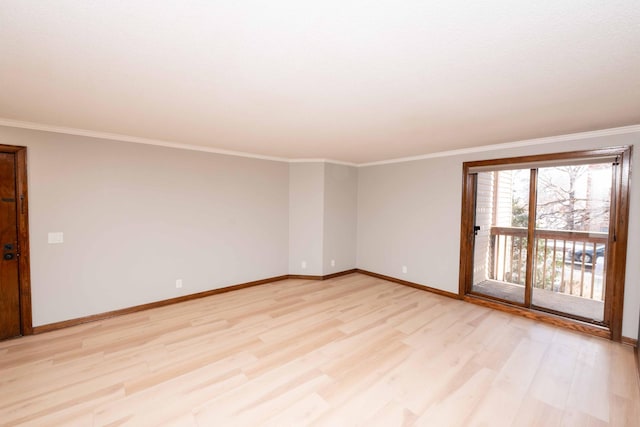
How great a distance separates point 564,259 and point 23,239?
685cm

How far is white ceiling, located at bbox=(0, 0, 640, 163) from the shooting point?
47.0 inches

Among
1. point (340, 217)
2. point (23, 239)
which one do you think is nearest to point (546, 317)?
point (340, 217)

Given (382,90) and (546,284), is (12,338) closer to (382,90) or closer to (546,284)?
(382,90)

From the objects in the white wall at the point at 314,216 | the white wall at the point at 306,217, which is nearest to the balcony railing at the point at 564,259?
the white wall at the point at 314,216

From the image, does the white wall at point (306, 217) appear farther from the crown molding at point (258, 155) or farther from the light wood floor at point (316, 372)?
the light wood floor at point (316, 372)

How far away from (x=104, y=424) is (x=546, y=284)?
5355 mm

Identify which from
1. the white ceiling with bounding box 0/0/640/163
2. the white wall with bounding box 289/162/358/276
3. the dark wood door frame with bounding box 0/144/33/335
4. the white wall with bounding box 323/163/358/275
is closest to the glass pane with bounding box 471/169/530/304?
the white ceiling with bounding box 0/0/640/163

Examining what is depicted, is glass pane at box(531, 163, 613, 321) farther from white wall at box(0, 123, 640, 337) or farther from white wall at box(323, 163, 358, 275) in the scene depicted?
white wall at box(323, 163, 358, 275)

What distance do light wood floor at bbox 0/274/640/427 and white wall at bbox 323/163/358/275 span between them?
1.73m

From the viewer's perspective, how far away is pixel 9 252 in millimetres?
2861

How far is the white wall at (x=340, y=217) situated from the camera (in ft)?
16.8

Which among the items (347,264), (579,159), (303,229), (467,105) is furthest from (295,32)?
(347,264)

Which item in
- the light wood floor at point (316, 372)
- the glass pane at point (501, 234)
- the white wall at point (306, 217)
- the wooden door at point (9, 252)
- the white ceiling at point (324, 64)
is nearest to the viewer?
the white ceiling at point (324, 64)

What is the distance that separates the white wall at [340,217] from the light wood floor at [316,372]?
1729 mm
